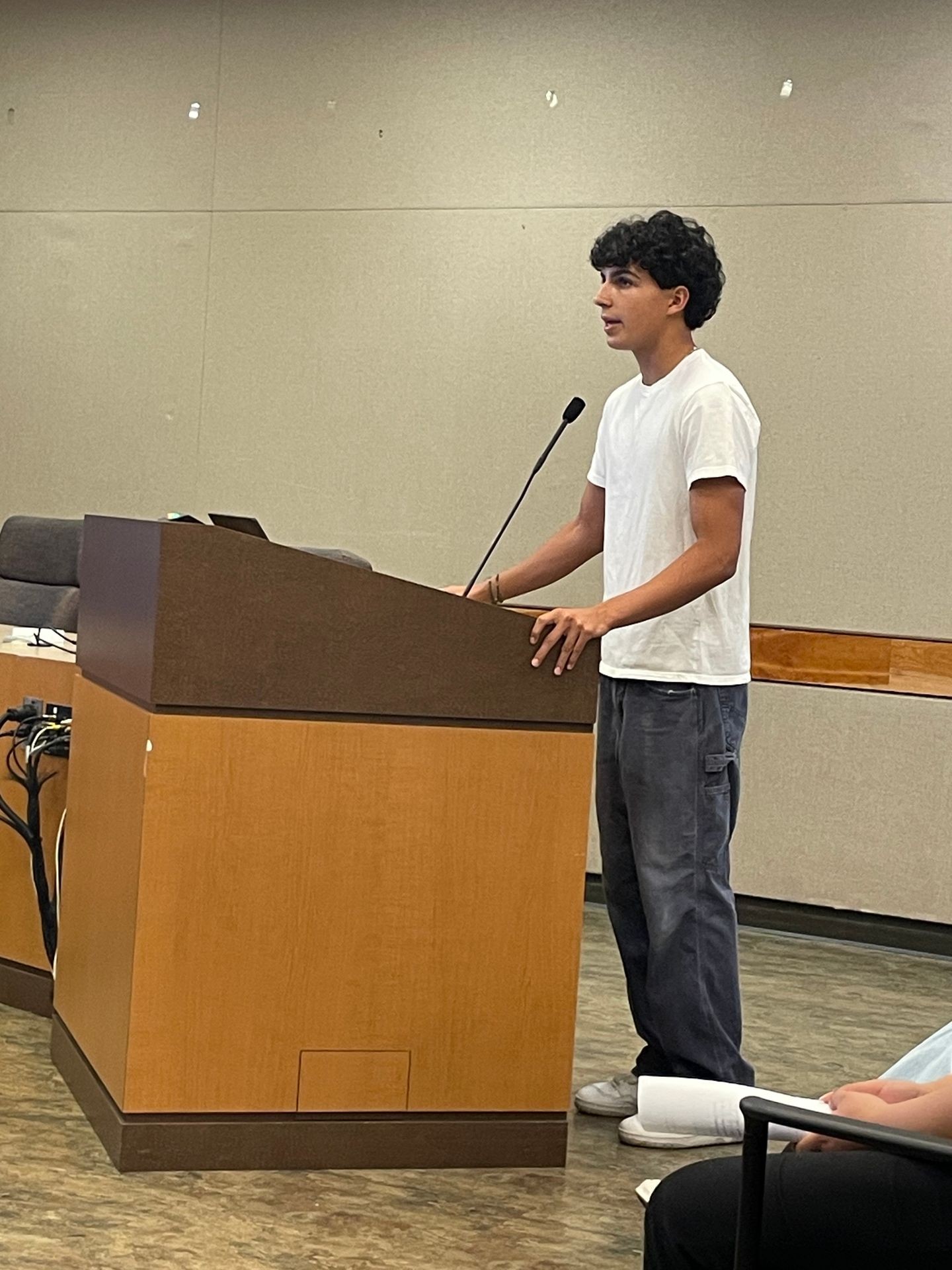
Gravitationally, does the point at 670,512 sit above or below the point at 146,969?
above

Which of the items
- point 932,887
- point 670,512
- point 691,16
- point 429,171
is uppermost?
point 691,16

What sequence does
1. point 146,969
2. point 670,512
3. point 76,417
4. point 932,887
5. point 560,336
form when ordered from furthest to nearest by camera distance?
point 76,417, point 560,336, point 932,887, point 670,512, point 146,969

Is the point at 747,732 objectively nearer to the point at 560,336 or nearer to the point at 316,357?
the point at 560,336

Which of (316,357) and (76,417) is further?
(76,417)

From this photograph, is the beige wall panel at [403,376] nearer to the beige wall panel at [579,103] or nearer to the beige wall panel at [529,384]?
the beige wall panel at [529,384]

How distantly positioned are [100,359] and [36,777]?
282 centimetres

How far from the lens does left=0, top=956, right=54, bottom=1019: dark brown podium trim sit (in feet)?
11.4

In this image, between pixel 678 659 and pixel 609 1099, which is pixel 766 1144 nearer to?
pixel 678 659

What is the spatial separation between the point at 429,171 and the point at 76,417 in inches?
60.8

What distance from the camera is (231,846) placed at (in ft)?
8.34

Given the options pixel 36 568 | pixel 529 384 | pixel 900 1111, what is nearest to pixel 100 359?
pixel 36 568

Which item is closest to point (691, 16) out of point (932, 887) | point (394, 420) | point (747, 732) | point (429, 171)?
point (429, 171)

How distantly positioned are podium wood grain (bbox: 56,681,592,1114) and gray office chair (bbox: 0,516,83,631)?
2343 mm

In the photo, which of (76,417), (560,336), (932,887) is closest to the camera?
(932,887)
